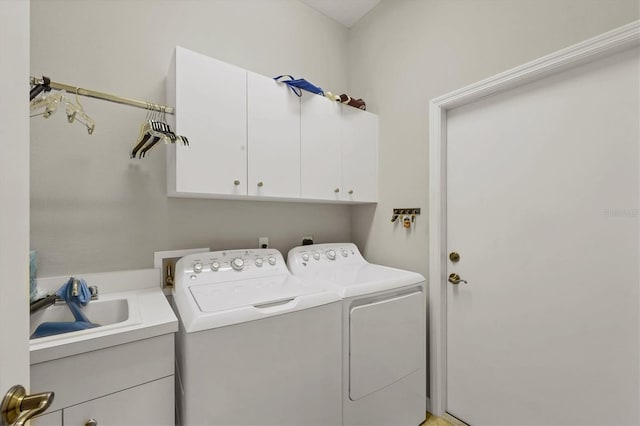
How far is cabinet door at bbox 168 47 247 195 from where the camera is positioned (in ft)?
4.66

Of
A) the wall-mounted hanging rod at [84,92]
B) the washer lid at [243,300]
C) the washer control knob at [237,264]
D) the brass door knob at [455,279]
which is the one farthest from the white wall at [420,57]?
the wall-mounted hanging rod at [84,92]

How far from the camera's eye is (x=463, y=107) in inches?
71.8

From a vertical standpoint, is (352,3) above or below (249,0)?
above

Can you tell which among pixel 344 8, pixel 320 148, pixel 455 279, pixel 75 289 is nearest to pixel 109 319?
pixel 75 289

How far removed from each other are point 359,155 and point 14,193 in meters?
1.94

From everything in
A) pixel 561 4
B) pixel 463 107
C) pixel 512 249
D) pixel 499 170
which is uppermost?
pixel 561 4

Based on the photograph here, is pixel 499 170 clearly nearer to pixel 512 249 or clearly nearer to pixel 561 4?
pixel 512 249

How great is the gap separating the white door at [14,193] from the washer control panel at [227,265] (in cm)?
98

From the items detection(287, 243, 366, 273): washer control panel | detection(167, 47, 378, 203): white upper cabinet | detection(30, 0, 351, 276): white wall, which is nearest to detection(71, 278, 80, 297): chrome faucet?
detection(30, 0, 351, 276): white wall

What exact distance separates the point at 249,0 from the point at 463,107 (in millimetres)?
1686

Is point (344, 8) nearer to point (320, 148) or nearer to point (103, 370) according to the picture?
point (320, 148)

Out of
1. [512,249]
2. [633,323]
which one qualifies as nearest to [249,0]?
[512,249]

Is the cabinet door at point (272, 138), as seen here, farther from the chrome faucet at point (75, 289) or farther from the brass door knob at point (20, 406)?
the brass door knob at point (20, 406)

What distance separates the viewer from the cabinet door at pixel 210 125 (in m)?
1.42
